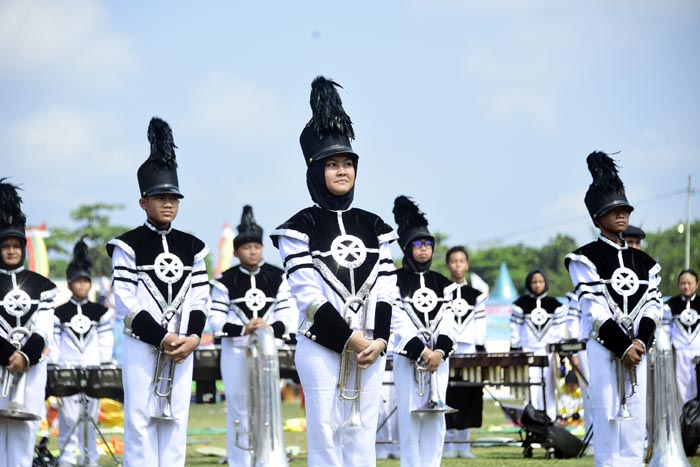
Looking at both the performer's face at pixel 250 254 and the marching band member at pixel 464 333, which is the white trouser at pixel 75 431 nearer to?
the performer's face at pixel 250 254

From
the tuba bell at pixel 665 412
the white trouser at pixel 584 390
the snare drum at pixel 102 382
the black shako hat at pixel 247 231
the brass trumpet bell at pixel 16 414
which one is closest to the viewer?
the tuba bell at pixel 665 412

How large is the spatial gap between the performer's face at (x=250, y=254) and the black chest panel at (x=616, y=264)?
5.27 m

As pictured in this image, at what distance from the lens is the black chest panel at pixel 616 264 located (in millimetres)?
8969

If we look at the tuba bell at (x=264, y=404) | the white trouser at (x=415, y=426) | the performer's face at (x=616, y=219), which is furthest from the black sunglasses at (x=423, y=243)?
the tuba bell at (x=264, y=404)

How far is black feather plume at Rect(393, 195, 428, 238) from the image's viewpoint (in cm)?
1148

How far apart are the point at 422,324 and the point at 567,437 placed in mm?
4358

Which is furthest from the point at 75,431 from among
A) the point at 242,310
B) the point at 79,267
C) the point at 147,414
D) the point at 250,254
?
the point at 147,414

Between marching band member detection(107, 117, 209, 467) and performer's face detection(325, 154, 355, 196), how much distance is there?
1848 millimetres

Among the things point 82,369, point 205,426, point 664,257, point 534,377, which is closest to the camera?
point 82,369

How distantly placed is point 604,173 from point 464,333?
645 cm

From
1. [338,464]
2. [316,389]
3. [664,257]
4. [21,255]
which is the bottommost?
[338,464]

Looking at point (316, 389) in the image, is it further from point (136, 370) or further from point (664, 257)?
point (664, 257)

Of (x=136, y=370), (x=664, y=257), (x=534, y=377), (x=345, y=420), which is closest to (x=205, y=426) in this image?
(x=534, y=377)

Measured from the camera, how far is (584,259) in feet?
29.5
